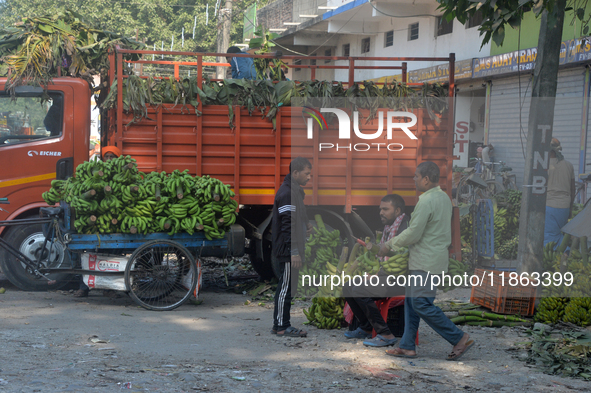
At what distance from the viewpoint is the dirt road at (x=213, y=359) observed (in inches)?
171

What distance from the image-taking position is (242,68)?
27.5 ft

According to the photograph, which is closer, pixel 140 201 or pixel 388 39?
pixel 140 201

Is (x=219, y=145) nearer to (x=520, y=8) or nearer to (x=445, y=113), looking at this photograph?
(x=445, y=113)

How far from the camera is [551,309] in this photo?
6.09 metres

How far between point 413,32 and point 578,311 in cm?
1435

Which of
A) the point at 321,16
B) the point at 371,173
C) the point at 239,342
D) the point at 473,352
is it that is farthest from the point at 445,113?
the point at 321,16

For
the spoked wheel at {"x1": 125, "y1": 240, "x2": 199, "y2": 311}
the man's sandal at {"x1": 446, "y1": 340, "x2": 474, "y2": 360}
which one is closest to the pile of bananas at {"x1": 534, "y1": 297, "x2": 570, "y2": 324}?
the man's sandal at {"x1": 446, "y1": 340, "x2": 474, "y2": 360}

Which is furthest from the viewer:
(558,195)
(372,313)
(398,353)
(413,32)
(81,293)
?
(413,32)

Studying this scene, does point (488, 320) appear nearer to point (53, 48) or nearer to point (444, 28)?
point (53, 48)

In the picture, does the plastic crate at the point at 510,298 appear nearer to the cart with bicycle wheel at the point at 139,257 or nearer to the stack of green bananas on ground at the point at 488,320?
the stack of green bananas on ground at the point at 488,320

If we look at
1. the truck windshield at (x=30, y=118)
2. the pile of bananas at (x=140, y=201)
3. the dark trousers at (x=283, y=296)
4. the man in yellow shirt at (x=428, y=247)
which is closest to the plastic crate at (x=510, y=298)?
the man in yellow shirt at (x=428, y=247)

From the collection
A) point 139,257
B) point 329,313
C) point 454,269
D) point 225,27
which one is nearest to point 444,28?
point 225,27

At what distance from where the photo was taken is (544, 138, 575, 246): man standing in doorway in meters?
8.71

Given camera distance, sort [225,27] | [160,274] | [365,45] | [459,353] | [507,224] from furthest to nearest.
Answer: [365,45], [225,27], [507,224], [160,274], [459,353]
